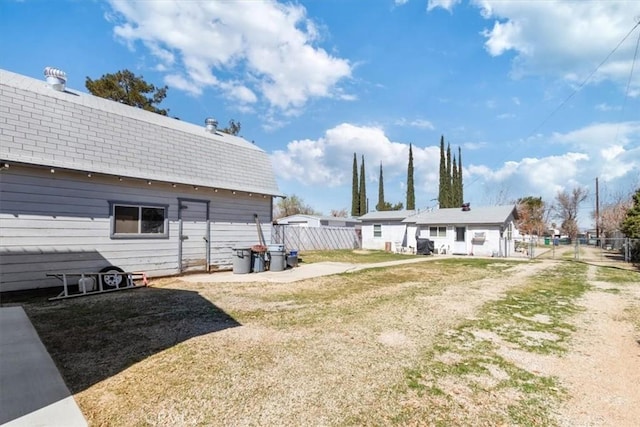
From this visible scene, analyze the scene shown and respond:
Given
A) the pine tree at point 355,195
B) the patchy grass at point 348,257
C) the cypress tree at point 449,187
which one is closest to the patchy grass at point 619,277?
the patchy grass at point 348,257

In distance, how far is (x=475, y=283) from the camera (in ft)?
32.7

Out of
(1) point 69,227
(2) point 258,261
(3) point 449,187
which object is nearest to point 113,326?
(1) point 69,227

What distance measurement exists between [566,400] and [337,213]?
50.0 meters

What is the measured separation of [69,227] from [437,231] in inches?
861

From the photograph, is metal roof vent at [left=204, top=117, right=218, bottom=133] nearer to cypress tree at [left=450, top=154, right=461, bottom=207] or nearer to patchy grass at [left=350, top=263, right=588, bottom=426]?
patchy grass at [left=350, top=263, right=588, bottom=426]

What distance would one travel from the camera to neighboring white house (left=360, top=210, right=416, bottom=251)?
2527 cm

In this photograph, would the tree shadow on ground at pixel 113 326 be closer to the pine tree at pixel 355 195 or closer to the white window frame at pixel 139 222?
the white window frame at pixel 139 222

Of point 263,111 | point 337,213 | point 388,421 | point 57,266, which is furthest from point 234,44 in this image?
point 337,213

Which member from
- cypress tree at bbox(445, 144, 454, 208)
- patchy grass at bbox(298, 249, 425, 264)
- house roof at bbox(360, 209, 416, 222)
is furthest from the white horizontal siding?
cypress tree at bbox(445, 144, 454, 208)

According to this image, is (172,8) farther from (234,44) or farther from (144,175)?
(144,175)

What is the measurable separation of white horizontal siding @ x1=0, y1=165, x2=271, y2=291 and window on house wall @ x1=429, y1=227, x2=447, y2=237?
18.2 meters

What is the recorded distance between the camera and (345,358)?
3.91 metres

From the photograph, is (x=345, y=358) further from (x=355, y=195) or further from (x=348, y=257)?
(x=355, y=195)

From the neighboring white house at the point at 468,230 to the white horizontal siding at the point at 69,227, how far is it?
1814cm
